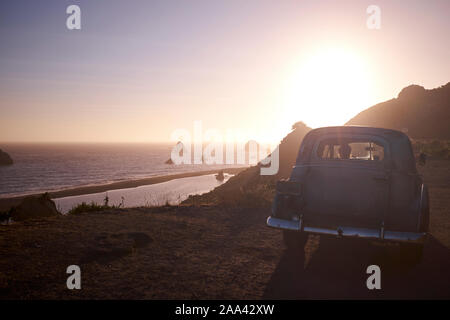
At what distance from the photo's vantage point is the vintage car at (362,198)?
4.02 metres

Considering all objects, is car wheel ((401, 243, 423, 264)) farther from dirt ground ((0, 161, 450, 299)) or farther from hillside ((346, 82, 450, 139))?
hillside ((346, 82, 450, 139))

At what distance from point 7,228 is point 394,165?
8.13 m

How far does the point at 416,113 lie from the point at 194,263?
82.9m

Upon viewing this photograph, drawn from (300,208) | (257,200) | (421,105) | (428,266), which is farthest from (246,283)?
(421,105)

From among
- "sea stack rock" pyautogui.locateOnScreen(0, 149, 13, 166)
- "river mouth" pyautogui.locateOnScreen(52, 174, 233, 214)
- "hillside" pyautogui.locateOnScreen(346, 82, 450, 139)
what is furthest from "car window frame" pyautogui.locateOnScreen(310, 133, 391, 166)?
"sea stack rock" pyautogui.locateOnScreen(0, 149, 13, 166)

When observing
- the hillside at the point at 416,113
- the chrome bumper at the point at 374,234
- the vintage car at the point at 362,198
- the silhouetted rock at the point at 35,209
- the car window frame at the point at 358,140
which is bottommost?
the silhouetted rock at the point at 35,209

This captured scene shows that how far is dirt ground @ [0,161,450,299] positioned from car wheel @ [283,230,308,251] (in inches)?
7.5

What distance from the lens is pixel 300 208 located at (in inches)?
174

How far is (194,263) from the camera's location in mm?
4848

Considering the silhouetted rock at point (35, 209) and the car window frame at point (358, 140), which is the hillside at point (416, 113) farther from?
the car window frame at point (358, 140)

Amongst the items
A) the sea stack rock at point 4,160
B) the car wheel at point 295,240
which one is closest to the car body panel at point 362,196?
the car wheel at point 295,240

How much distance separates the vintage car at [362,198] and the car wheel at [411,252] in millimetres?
13

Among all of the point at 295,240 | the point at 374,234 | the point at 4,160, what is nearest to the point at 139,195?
the point at 295,240

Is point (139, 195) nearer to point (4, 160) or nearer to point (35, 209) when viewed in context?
point (35, 209)
